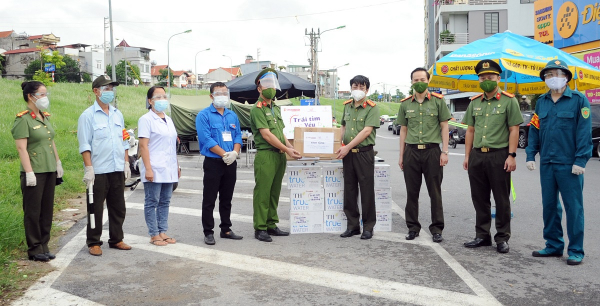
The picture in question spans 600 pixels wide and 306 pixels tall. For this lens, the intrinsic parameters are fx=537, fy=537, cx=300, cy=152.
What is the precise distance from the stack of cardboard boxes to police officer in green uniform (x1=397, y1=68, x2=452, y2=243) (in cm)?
47

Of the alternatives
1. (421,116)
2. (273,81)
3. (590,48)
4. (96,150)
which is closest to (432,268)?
(421,116)

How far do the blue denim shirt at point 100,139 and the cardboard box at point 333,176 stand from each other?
8.44 feet

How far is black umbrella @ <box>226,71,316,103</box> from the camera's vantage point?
16828 millimetres

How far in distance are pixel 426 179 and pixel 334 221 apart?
1.32 m

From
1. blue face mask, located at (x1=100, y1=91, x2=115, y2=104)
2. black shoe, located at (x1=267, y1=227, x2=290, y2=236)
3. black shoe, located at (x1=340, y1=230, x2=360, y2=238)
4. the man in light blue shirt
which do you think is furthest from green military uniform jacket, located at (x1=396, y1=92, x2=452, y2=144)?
blue face mask, located at (x1=100, y1=91, x2=115, y2=104)

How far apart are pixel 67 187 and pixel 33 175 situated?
18.8ft

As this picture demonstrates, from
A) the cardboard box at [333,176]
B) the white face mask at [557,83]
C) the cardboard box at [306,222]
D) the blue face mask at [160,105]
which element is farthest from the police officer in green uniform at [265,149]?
the white face mask at [557,83]

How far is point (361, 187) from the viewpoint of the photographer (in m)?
6.79

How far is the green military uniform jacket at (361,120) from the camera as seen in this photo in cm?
670

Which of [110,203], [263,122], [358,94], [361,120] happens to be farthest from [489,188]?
[110,203]

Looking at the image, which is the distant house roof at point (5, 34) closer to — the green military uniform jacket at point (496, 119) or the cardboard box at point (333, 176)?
the cardboard box at point (333, 176)

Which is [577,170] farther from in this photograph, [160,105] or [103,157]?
[103,157]

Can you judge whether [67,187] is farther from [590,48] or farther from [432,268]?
[590,48]

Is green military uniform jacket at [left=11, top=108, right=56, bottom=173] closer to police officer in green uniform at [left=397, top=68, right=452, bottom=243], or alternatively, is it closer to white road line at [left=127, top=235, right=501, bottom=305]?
white road line at [left=127, top=235, right=501, bottom=305]
